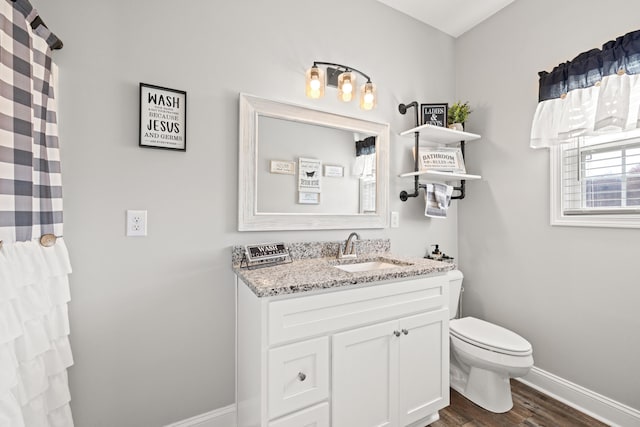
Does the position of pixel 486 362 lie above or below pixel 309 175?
below

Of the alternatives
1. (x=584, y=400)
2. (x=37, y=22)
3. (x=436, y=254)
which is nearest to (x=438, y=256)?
(x=436, y=254)

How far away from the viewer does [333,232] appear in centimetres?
Answer: 191

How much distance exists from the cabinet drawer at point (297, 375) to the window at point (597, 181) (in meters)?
1.72

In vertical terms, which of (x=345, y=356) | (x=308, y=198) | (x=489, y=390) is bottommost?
(x=489, y=390)

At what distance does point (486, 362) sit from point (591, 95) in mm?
1627

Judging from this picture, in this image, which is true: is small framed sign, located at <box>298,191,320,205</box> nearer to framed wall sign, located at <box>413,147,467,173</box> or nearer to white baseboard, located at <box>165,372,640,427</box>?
framed wall sign, located at <box>413,147,467,173</box>

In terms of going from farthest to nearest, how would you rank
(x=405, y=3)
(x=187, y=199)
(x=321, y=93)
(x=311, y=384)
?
(x=405, y=3) → (x=321, y=93) → (x=187, y=199) → (x=311, y=384)

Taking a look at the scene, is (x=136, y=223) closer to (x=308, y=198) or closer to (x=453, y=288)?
(x=308, y=198)

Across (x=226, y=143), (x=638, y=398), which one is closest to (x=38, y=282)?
(x=226, y=143)

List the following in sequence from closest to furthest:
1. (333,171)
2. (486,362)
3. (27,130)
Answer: (27,130) → (486,362) → (333,171)

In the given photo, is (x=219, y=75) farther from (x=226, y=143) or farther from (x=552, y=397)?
(x=552, y=397)

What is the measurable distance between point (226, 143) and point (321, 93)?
63 centimetres

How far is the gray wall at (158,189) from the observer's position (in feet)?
4.17

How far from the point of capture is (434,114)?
2.17 m
